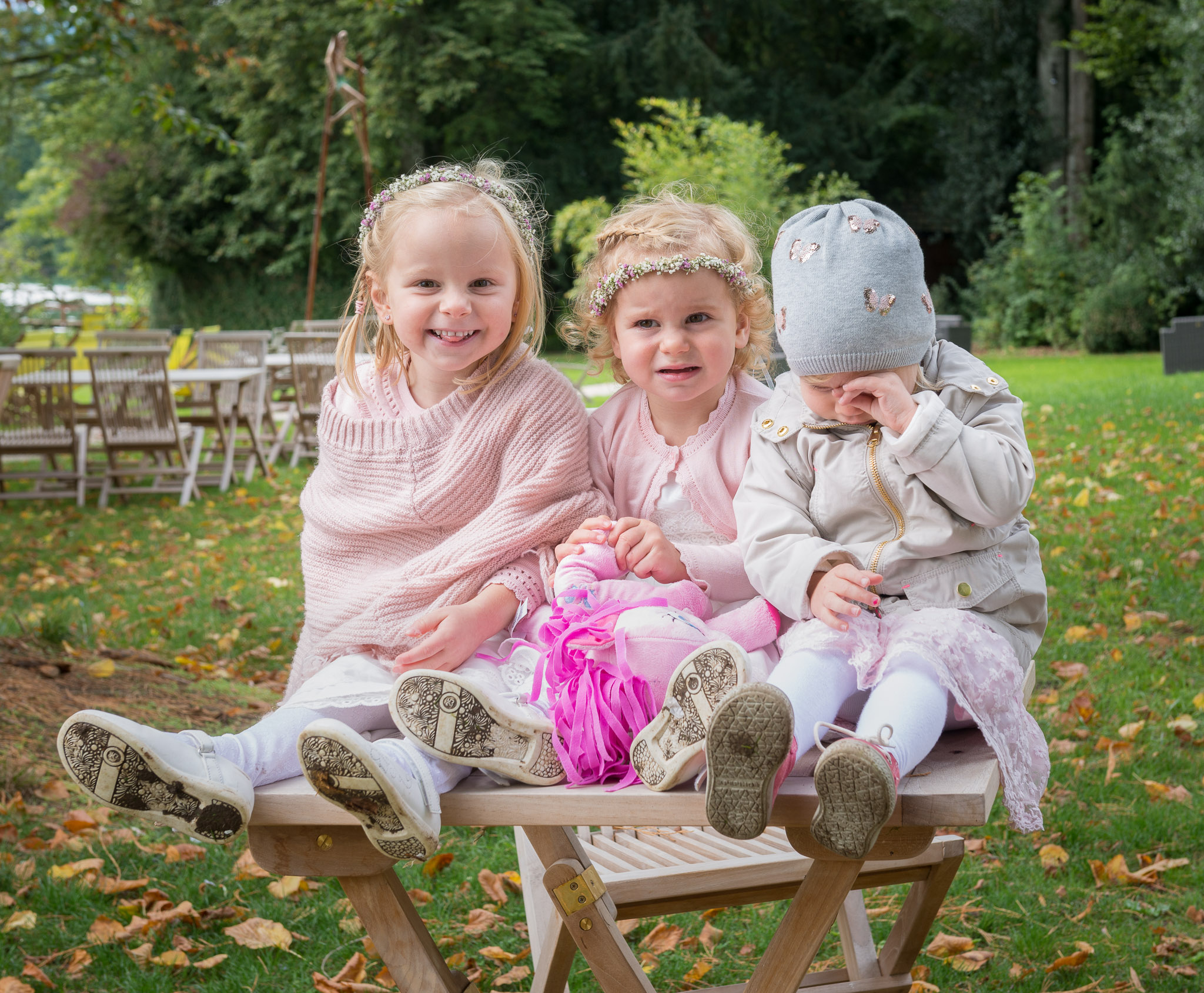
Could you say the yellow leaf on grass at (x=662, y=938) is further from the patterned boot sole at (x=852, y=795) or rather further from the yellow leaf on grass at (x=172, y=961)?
the patterned boot sole at (x=852, y=795)

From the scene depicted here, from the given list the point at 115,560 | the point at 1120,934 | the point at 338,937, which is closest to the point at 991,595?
the point at 1120,934

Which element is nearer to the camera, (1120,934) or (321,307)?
(1120,934)

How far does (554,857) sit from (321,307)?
26358mm

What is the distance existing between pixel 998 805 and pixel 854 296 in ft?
7.94

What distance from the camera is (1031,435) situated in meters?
9.34

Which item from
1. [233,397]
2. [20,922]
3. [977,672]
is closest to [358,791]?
[977,672]

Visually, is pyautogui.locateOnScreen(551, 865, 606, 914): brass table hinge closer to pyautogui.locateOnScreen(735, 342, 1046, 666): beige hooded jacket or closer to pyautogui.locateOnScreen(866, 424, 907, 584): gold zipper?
pyautogui.locateOnScreen(735, 342, 1046, 666): beige hooded jacket

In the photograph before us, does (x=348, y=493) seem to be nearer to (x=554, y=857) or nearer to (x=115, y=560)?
(x=554, y=857)

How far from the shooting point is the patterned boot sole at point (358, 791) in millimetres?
1566

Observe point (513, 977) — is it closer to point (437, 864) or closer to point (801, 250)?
point (437, 864)

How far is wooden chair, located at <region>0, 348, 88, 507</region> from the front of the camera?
9.39 metres

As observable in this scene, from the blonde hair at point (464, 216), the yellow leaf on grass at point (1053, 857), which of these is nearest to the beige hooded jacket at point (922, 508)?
the blonde hair at point (464, 216)

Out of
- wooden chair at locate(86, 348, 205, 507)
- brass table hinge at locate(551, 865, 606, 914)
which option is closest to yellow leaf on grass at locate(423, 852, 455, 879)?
brass table hinge at locate(551, 865, 606, 914)

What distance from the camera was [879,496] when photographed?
1.99 m
